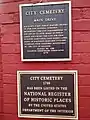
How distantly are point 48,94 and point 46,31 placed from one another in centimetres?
45

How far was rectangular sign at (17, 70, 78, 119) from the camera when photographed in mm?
1602

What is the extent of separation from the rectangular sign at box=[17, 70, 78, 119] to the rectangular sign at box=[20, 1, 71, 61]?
125 mm

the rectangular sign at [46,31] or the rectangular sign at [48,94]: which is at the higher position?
the rectangular sign at [46,31]

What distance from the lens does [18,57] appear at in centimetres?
168

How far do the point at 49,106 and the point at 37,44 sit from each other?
0.45 metres

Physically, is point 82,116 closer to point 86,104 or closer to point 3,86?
point 86,104

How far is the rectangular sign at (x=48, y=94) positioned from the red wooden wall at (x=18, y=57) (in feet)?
0.14

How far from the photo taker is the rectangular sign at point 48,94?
160 cm

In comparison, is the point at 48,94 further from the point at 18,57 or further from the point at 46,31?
the point at 46,31

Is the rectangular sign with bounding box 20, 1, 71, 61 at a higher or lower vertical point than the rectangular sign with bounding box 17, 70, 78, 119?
higher

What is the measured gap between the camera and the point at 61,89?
5.31 ft

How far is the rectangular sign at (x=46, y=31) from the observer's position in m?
1.58

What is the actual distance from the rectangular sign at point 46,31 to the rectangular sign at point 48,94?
12cm

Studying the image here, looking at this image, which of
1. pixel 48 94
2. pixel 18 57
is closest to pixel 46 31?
pixel 18 57
